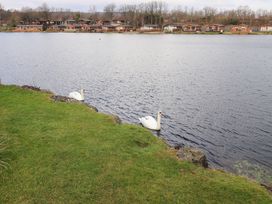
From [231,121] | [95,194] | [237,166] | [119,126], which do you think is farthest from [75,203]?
[231,121]

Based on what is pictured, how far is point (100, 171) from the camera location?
12.5 meters

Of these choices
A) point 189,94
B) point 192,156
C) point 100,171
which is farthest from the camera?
point 189,94

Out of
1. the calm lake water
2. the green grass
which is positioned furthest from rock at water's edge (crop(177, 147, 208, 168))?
the calm lake water

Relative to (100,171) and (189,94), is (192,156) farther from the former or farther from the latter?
(189,94)

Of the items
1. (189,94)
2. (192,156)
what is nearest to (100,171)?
(192,156)

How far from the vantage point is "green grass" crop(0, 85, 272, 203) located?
1100 cm

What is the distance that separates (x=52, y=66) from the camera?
55.1 meters

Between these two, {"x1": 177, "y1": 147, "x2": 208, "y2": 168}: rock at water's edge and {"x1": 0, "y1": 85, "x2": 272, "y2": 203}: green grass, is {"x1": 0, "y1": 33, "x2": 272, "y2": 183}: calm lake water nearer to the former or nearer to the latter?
{"x1": 177, "y1": 147, "x2": 208, "y2": 168}: rock at water's edge

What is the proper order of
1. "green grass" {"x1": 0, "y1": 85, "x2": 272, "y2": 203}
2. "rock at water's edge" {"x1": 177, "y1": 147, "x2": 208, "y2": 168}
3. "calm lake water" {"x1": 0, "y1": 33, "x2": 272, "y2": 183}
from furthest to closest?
→ 1. "calm lake water" {"x1": 0, "y1": 33, "x2": 272, "y2": 183}
2. "rock at water's edge" {"x1": 177, "y1": 147, "x2": 208, "y2": 168}
3. "green grass" {"x1": 0, "y1": 85, "x2": 272, "y2": 203}

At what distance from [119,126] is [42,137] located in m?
4.55

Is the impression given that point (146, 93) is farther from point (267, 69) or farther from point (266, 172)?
point (267, 69)

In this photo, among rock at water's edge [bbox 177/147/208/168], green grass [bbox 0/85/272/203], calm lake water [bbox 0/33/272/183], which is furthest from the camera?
calm lake water [bbox 0/33/272/183]

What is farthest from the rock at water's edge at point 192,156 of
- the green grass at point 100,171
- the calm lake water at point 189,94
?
the calm lake water at point 189,94

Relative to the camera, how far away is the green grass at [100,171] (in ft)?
36.1
